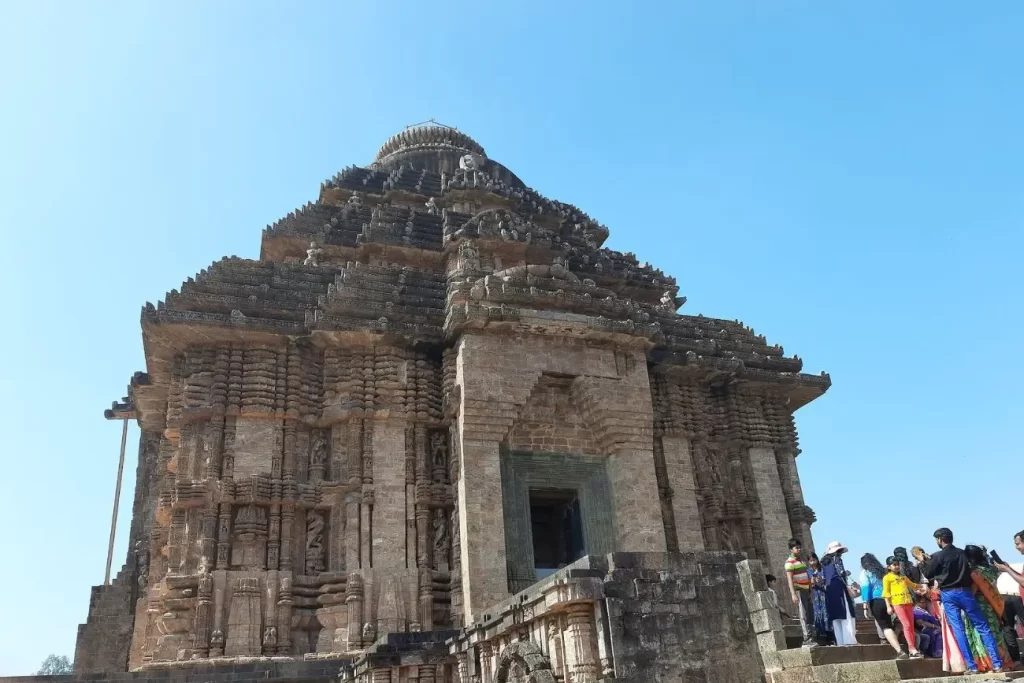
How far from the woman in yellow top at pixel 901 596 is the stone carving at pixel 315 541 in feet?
31.2

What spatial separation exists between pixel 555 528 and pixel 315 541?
5717mm

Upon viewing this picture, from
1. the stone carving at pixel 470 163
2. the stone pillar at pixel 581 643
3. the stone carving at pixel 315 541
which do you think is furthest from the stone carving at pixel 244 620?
the stone carving at pixel 470 163

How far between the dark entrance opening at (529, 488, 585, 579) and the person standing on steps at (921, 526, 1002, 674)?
8088mm

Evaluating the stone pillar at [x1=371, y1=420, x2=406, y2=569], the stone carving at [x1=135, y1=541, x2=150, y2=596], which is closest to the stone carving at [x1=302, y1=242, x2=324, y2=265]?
the stone pillar at [x1=371, y1=420, x2=406, y2=569]

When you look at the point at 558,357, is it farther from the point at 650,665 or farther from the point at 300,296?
the point at 650,665

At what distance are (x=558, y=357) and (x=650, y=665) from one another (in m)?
8.38

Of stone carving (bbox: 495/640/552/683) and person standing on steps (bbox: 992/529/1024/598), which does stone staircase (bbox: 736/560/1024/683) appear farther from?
stone carving (bbox: 495/640/552/683)

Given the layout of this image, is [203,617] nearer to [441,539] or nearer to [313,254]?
[441,539]

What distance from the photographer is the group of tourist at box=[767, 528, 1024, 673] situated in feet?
26.4

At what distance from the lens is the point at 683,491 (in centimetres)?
1708

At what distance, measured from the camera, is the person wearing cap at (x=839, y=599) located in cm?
978

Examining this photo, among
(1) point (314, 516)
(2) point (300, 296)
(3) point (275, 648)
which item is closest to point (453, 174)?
(2) point (300, 296)

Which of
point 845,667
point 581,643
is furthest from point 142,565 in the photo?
point 845,667

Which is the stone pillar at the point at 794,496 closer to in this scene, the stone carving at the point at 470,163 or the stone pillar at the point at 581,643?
the stone pillar at the point at 581,643
